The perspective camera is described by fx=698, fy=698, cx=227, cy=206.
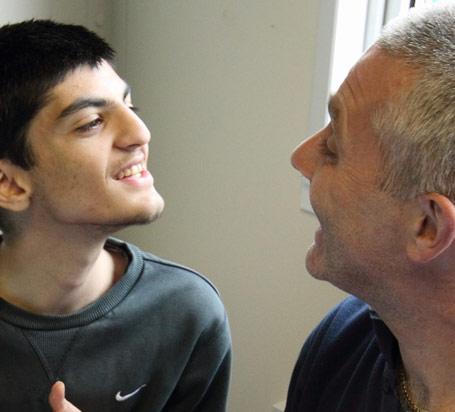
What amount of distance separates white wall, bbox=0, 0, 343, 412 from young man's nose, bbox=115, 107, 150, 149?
72 centimetres

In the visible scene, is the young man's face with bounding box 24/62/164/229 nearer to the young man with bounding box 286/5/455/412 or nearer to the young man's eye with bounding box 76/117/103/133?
the young man's eye with bounding box 76/117/103/133

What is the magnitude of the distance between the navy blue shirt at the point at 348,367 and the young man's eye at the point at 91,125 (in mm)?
560

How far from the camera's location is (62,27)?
4.51ft

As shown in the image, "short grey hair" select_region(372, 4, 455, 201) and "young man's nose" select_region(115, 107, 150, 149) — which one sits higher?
"short grey hair" select_region(372, 4, 455, 201)

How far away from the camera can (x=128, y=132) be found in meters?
1.32

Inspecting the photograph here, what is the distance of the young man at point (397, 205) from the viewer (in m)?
0.90

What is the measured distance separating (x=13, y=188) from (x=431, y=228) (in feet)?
2.63

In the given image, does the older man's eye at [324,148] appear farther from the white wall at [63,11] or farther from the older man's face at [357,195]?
the white wall at [63,11]

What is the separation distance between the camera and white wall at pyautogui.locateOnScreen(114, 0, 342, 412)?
199 cm

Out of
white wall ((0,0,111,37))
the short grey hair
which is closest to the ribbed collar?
the short grey hair

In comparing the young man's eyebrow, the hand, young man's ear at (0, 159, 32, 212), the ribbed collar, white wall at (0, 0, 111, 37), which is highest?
white wall at (0, 0, 111, 37)

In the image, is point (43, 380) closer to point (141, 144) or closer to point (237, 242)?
point (141, 144)

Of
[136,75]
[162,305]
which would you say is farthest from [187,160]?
[162,305]

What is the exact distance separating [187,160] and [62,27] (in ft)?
3.30
